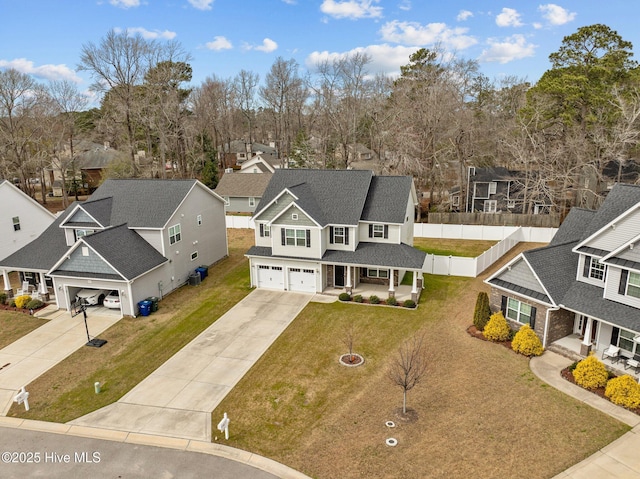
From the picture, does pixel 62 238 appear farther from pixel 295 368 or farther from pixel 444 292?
pixel 444 292

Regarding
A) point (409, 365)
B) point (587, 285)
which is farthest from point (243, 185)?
point (587, 285)

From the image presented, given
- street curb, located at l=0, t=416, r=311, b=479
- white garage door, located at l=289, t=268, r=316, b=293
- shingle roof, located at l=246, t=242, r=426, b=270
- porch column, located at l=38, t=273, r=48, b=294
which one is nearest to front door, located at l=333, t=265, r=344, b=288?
shingle roof, located at l=246, t=242, r=426, b=270

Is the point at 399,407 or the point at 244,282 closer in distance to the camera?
the point at 399,407

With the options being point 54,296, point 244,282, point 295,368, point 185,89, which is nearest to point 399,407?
point 295,368

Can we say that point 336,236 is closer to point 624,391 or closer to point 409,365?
point 409,365

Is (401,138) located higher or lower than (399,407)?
higher

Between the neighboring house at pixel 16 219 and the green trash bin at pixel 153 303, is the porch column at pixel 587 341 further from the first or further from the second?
the neighboring house at pixel 16 219
